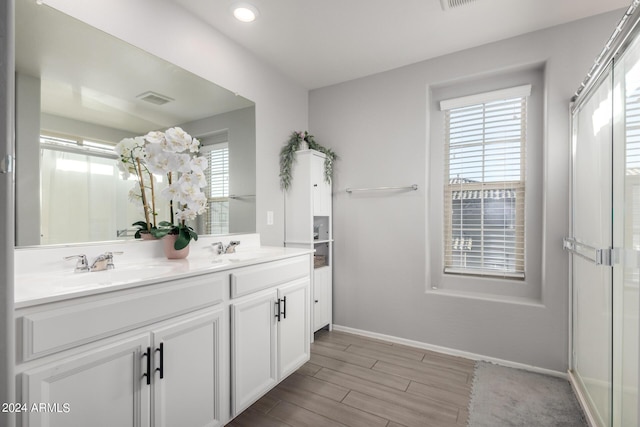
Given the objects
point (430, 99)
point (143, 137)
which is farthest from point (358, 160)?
point (143, 137)

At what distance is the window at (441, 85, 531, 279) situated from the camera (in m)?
2.46

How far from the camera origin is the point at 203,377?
1.41 meters

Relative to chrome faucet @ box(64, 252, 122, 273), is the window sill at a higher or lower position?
lower

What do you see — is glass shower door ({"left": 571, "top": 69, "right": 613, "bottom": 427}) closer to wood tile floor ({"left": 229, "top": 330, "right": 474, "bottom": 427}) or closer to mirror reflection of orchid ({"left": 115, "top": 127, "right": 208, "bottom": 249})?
wood tile floor ({"left": 229, "top": 330, "right": 474, "bottom": 427})

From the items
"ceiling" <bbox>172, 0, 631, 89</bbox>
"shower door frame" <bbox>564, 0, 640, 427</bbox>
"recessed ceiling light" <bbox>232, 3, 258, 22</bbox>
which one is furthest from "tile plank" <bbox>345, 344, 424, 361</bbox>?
"recessed ceiling light" <bbox>232, 3, 258, 22</bbox>

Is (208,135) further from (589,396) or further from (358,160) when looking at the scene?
(589,396)

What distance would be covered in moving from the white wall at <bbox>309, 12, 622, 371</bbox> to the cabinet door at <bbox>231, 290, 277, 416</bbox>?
135 cm

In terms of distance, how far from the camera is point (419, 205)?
2711 mm

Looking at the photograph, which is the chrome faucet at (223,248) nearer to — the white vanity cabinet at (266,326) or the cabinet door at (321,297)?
the white vanity cabinet at (266,326)

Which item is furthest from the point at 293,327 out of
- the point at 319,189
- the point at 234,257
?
the point at 319,189

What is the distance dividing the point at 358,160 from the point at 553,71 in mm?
1656

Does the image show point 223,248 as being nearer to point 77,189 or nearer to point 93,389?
point 77,189

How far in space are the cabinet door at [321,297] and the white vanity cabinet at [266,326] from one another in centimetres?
68

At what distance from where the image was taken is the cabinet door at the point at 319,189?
286 centimetres
